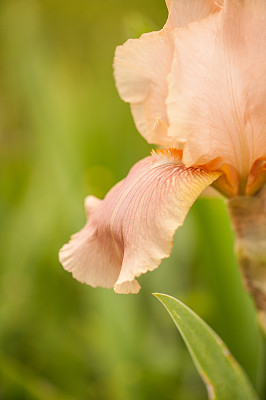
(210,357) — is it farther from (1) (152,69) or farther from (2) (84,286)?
(2) (84,286)

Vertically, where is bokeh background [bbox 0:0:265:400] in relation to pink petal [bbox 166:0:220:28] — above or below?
below

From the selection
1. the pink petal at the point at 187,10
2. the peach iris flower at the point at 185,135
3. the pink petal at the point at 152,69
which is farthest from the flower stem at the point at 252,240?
the pink petal at the point at 187,10

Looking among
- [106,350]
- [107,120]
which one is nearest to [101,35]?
[107,120]

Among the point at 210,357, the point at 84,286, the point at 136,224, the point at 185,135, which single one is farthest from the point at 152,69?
the point at 84,286

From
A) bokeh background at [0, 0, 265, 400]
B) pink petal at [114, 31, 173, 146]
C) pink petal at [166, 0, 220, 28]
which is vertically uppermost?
pink petal at [166, 0, 220, 28]

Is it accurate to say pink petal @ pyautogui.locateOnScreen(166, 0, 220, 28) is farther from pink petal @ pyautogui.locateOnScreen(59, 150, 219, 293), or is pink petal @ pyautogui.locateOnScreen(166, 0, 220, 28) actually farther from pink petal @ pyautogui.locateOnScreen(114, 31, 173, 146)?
pink petal @ pyautogui.locateOnScreen(59, 150, 219, 293)

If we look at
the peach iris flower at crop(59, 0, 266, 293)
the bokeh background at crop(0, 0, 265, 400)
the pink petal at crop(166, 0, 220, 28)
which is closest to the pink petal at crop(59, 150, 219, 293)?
the peach iris flower at crop(59, 0, 266, 293)
